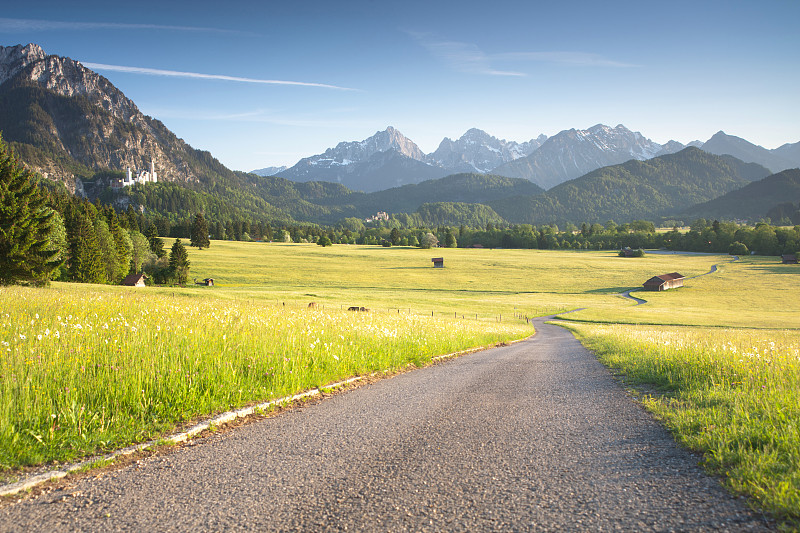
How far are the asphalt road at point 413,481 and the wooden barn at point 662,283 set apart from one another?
282ft

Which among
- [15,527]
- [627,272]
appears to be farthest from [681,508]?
[627,272]

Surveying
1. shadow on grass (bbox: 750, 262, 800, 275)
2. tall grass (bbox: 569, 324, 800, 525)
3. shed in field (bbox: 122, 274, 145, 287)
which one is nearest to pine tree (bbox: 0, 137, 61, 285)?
shed in field (bbox: 122, 274, 145, 287)

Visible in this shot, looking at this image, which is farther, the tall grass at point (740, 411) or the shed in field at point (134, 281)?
the shed in field at point (134, 281)

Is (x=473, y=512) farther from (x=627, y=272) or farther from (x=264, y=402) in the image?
(x=627, y=272)

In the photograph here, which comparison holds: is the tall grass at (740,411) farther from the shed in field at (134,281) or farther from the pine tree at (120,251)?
the pine tree at (120,251)

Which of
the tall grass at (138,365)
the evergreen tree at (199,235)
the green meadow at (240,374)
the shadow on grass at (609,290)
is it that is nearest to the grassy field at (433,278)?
the shadow on grass at (609,290)

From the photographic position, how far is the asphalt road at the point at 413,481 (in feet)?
12.9

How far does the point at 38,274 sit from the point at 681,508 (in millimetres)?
47615

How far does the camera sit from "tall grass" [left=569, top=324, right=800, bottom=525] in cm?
429

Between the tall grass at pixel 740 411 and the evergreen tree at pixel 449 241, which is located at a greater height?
the evergreen tree at pixel 449 241

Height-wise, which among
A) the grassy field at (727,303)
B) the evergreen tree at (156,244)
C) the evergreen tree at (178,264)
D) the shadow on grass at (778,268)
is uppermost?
the evergreen tree at (156,244)

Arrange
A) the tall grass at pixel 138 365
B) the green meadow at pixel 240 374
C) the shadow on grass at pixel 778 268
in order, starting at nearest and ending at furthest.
→ the green meadow at pixel 240 374
the tall grass at pixel 138 365
the shadow on grass at pixel 778 268

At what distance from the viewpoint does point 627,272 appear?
9856 centimetres

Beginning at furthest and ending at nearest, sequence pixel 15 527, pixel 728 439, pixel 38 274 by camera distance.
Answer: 1. pixel 38 274
2. pixel 728 439
3. pixel 15 527
